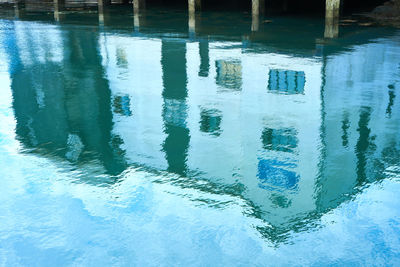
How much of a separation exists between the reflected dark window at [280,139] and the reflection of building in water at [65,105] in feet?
8.34

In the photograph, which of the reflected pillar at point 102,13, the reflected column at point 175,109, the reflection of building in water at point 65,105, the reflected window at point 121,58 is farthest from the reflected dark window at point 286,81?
the reflected pillar at point 102,13

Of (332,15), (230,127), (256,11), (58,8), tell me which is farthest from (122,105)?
(58,8)

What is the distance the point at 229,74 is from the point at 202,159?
5848 millimetres

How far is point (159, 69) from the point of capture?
13727mm

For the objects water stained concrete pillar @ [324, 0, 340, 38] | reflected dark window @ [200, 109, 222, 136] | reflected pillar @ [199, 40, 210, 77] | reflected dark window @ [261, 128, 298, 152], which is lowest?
reflected dark window @ [261, 128, 298, 152]

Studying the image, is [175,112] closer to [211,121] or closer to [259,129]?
[211,121]

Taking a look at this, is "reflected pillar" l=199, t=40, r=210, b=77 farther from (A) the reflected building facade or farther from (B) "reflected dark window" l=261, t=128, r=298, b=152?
(B) "reflected dark window" l=261, t=128, r=298, b=152


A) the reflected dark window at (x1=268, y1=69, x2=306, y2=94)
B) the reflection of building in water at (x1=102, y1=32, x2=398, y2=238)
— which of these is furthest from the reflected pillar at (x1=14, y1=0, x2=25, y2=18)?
the reflected dark window at (x1=268, y1=69, x2=306, y2=94)

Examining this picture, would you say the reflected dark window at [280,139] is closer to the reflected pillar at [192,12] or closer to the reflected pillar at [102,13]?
the reflected pillar at [192,12]

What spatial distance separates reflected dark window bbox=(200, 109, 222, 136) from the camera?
29.0 feet

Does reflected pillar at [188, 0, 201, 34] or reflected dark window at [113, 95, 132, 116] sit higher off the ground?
reflected pillar at [188, 0, 201, 34]

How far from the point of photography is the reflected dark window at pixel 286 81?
11367 mm

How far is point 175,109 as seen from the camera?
33.2 ft

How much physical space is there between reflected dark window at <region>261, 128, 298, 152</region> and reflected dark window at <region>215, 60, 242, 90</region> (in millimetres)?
3175
